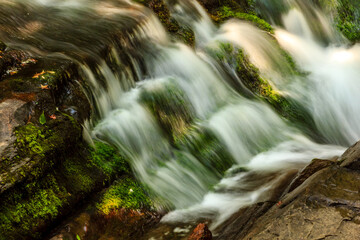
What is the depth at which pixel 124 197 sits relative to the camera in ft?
14.5

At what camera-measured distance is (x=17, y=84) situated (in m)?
4.49

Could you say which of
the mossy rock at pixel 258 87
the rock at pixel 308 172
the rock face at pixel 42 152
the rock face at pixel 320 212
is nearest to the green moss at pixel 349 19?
the mossy rock at pixel 258 87

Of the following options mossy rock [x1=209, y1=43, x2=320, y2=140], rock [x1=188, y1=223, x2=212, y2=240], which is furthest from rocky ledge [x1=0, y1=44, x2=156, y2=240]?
mossy rock [x1=209, y1=43, x2=320, y2=140]

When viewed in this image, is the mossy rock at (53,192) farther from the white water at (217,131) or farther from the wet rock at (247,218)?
the wet rock at (247,218)

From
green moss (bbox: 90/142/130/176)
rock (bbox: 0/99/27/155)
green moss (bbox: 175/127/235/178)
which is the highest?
rock (bbox: 0/99/27/155)

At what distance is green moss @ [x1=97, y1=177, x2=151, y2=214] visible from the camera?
4.16 metres

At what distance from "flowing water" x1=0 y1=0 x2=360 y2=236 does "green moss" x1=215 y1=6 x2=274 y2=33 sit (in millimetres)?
289

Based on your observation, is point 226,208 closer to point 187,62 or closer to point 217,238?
point 217,238

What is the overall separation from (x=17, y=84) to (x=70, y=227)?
6.46 feet

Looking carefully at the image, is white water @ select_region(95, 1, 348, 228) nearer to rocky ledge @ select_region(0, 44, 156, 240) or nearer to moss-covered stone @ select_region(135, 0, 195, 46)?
moss-covered stone @ select_region(135, 0, 195, 46)

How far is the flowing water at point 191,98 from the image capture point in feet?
17.3

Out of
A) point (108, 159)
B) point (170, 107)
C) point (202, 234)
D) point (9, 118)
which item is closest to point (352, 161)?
point (202, 234)

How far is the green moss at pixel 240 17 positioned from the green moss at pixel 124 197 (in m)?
5.94

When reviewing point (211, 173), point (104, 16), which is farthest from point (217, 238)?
point (104, 16)
